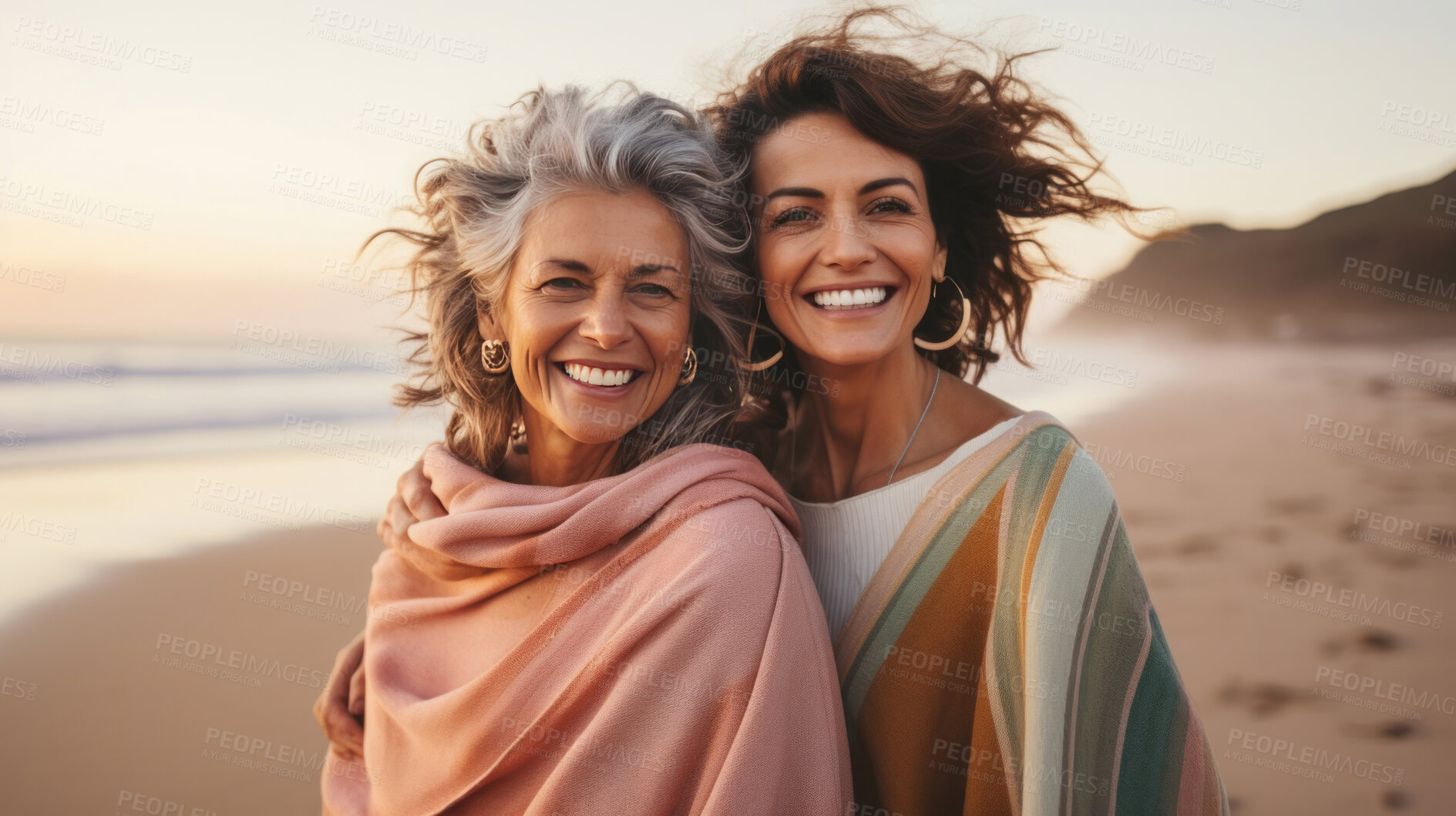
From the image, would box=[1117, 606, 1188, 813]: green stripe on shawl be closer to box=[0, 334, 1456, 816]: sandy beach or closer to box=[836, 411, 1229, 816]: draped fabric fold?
box=[836, 411, 1229, 816]: draped fabric fold

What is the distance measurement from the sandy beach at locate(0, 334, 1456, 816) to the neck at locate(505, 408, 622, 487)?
7.80 feet

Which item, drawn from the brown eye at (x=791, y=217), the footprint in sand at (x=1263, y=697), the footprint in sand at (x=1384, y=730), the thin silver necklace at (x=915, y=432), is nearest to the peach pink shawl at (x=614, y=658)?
the thin silver necklace at (x=915, y=432)

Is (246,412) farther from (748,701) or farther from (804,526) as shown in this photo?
(748,701)

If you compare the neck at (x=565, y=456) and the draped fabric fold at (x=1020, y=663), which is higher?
the neck at (x=565, y=456)

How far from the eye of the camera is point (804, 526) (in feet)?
8.87

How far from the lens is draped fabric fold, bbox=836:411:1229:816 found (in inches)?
83.1

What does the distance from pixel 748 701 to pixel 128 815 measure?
10.3ft

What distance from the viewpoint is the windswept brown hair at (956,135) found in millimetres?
2475

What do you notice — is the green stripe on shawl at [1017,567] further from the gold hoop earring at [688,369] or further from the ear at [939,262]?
the gold hoop earring at [688,369]

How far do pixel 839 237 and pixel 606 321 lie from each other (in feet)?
2.11

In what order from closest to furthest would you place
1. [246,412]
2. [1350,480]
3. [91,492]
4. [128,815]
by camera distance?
[128,815], [91,492], [1350,480], [246,412]

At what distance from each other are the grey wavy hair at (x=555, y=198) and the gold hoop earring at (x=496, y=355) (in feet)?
0.23

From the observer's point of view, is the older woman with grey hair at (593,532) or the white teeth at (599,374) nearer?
the older woman with grey hair at (593,532)

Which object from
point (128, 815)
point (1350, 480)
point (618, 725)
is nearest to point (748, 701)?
point (618, 725)
